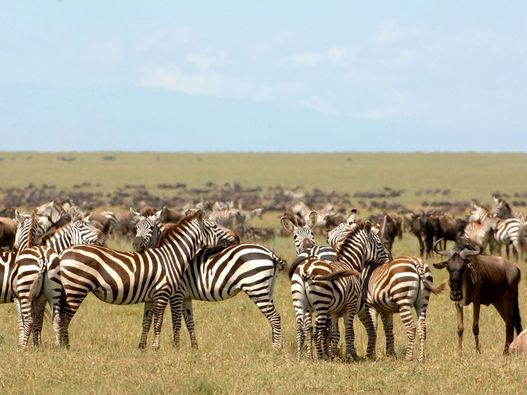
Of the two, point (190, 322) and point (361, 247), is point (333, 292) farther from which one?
point (190, 322)

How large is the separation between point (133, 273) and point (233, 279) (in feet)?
4.33

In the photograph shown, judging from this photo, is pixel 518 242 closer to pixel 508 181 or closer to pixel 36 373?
pixel 36 373

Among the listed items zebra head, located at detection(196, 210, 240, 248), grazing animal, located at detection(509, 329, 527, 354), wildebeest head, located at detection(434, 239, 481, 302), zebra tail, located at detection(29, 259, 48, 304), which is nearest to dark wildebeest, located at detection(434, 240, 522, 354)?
wildebeest head, located at detection(434, 239, 481, 302)

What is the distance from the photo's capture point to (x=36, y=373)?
10508mm

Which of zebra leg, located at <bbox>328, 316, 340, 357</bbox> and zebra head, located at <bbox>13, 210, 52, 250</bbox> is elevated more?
zebra head, located at <bbox>13, 210, 52, 250</bbox>

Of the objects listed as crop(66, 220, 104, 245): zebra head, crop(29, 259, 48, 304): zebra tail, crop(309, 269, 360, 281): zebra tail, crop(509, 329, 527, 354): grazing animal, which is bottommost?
crop(509, 329, 527, 354): grazing animal

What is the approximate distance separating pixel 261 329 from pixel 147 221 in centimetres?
263

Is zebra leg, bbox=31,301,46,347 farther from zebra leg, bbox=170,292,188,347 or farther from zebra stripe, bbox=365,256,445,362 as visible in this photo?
zebra stripe, bbox=365,256,445,362

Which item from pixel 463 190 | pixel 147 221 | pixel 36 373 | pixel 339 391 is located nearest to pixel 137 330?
pixel 147 221

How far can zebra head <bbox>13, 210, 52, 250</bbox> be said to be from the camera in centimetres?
1481

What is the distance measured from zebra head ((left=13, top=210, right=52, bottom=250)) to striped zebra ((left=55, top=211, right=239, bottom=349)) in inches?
91.4

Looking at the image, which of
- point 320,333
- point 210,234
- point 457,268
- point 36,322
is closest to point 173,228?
point 210,234

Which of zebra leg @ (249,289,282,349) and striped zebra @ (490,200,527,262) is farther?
striped zebra @ (490,200,527,262)

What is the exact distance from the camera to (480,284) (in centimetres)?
1316
